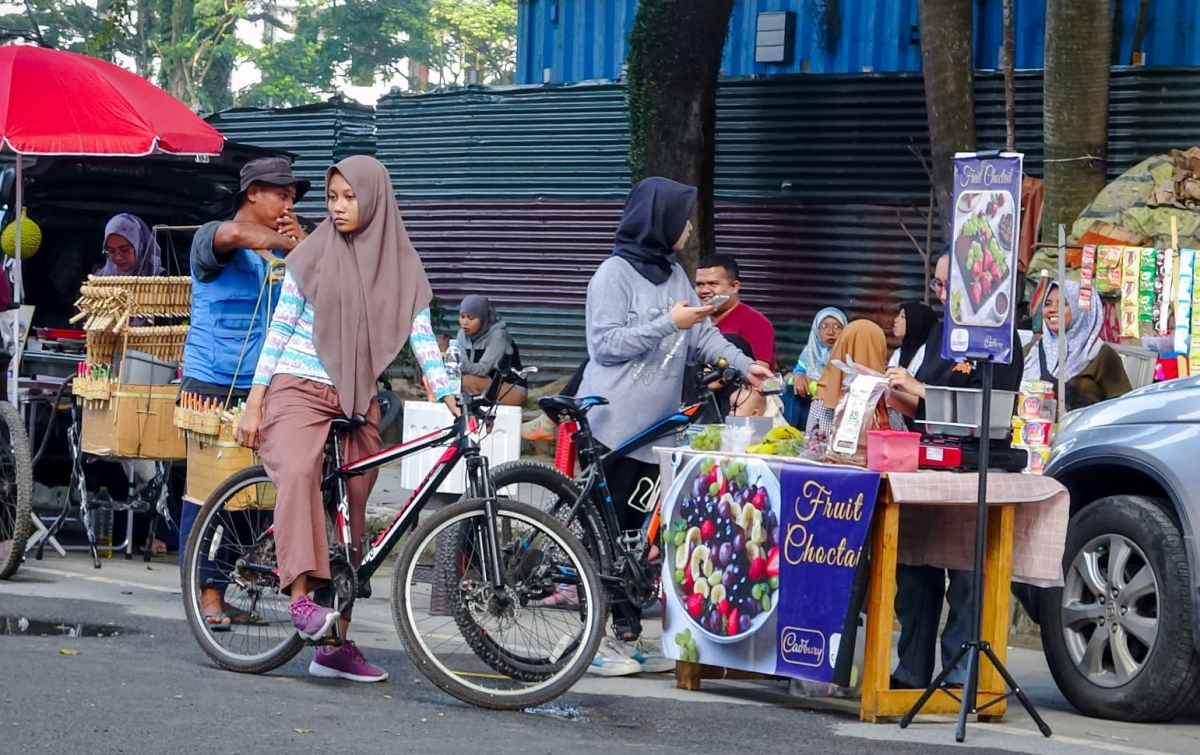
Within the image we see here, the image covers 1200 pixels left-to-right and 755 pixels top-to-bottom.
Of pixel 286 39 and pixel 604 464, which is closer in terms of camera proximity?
pixel 604 464

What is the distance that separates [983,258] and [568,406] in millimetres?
1757

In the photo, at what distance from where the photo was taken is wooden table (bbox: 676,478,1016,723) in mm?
6551

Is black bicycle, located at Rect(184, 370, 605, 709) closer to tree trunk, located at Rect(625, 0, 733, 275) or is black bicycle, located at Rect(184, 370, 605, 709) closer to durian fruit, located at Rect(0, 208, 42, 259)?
durian fruit, located at Rect(0, 208, 42, 259)

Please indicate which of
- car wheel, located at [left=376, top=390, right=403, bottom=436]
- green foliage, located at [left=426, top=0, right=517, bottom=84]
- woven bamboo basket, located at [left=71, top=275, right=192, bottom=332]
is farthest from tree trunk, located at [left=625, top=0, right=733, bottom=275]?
green foliage, located at [left=426, top=0, right=517, bottom=84]

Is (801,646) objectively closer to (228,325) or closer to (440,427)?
(228,325)

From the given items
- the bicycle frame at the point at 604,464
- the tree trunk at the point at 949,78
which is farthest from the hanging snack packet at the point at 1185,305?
the bicycle frame at the point at 604,464

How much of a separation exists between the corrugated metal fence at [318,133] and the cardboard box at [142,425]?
10223 mm

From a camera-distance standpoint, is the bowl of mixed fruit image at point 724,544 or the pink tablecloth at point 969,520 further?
the bowl of mixed fruit image at point 724,544

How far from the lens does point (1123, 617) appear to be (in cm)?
703

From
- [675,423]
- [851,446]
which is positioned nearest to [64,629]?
[675,423]

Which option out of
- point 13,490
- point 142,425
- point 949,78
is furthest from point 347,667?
point 949,78

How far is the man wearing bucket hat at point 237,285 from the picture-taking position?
26.9 feet

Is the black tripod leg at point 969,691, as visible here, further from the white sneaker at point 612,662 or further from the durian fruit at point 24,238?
the durian fruit at point 24,238

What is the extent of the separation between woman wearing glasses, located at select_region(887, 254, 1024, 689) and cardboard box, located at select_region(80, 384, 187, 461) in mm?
3966
